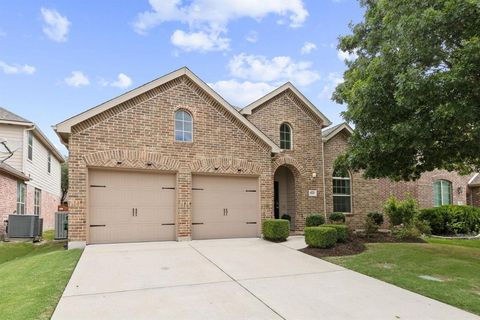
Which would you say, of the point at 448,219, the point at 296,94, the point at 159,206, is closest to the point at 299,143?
the point at 296,94

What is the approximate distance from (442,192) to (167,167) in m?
17.2

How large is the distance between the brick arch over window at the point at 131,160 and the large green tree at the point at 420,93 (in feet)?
19.7

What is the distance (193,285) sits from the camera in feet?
21.8

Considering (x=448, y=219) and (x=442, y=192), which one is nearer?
(x=448, y=219)

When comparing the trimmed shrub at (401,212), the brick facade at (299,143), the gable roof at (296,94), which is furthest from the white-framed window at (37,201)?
the trimmed shrub at (401,212)

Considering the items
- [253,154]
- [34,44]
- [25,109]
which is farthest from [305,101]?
[25,109]

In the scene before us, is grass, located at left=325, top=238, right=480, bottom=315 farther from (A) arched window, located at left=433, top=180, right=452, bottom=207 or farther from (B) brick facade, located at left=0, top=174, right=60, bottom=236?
(B) brick facade, located at left=0, top=174, right=60, bottom=236

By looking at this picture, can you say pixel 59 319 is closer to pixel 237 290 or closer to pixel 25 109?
pixel 237 290

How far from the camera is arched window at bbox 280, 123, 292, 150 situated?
16.1m

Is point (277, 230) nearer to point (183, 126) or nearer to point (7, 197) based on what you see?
point (183, 126)

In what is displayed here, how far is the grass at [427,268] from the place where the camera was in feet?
20.7

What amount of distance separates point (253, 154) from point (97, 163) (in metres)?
5.57

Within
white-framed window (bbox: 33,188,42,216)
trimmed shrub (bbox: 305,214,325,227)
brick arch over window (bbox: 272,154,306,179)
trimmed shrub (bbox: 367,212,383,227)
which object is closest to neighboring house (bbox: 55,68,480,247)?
brick arch over window (bbox: 272,154,306,179)

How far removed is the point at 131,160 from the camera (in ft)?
38.1
